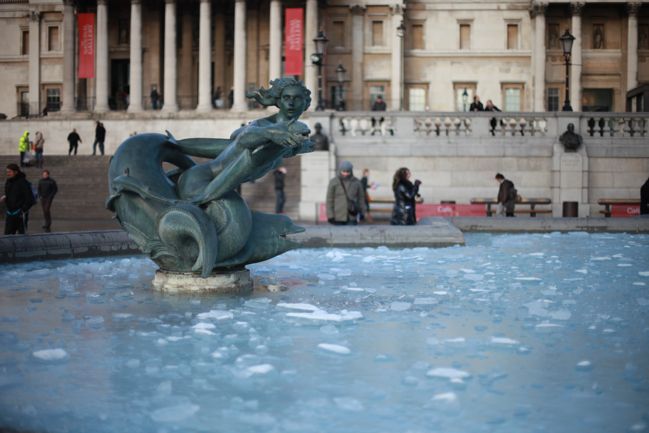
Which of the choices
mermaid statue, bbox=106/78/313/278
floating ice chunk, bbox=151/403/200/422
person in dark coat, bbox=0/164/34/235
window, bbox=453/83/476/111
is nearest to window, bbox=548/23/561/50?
window, bbox=453/83/476/111

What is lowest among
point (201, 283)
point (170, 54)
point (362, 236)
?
point (201, 283)

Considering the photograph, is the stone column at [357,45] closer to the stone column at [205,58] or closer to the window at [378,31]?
the window at [378,31]

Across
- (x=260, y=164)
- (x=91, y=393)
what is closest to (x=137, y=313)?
(x=260, y=164)

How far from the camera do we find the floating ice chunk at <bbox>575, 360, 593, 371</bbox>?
6902mm

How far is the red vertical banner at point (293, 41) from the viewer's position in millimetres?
54000

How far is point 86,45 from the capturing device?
5653cm

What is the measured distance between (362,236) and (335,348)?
784cm

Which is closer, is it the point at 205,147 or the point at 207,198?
the point at 207,198

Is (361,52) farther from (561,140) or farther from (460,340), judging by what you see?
(460,340)

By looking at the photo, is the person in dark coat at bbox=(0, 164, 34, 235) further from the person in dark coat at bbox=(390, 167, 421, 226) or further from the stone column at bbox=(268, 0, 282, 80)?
the stone column at bbox=(268, 0, 282, 80)

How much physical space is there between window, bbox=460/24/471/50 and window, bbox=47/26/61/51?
27.0m

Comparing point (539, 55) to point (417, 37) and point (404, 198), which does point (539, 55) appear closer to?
point (417, 37)

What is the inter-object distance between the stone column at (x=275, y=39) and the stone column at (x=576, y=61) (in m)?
18.2

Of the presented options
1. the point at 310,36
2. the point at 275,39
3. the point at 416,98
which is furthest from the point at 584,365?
the point at 416,98
